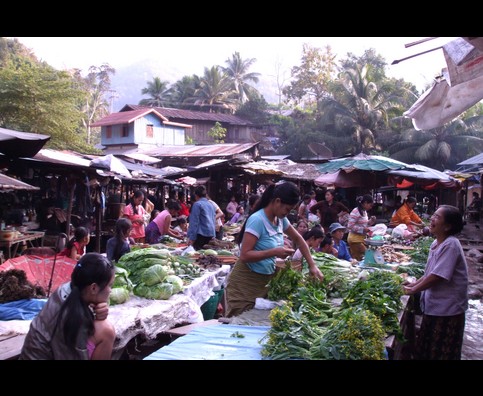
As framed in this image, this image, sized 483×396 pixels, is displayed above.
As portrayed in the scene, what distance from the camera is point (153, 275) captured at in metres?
4.73

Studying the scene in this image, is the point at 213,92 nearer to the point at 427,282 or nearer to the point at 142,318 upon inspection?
the point at 142,318

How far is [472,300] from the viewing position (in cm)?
835

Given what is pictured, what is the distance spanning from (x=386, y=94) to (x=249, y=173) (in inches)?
771

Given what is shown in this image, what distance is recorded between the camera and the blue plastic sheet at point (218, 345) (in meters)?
2.74

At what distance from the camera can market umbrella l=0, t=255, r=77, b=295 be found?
5297 mm

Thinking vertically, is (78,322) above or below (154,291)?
above

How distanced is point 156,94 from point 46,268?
139ft

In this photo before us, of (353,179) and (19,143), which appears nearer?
(19,143)

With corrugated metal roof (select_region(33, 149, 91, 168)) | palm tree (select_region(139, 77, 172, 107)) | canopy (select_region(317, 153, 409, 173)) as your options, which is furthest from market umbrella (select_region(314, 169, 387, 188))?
palm tree (select_region(139, 77, 172, 107))

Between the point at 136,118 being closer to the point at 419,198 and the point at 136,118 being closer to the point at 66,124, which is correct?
the point at 66,124

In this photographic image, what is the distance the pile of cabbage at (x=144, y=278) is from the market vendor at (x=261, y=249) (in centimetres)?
105

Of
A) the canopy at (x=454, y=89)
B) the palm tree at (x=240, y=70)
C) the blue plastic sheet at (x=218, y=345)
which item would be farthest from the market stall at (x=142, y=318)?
the palm tree at (x=240, y=70)

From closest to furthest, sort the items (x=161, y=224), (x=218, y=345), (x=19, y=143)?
(x=218, y=345)
(x=19, y=143)
(x=161, y=224)

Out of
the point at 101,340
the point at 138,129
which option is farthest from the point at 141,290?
the point at 138,129
